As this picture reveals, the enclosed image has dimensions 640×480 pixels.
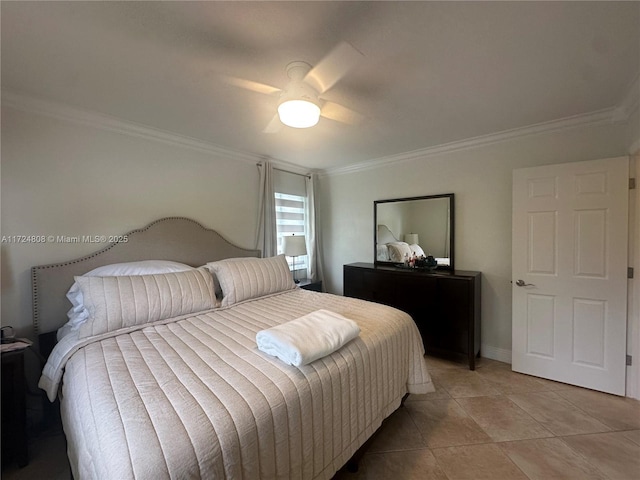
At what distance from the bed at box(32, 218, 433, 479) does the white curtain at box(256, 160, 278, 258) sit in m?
0.98

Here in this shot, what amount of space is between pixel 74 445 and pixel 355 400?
123 cm

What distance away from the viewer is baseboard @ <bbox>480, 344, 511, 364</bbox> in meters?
2.90

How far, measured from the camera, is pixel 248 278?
8.03ft

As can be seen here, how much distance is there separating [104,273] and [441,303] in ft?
10.1

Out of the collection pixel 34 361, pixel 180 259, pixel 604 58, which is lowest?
pixel 34 361

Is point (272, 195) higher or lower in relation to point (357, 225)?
higher

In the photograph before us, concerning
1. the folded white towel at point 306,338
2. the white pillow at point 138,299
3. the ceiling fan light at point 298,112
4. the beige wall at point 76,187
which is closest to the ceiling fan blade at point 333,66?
the ceiling fan light at point 298,112

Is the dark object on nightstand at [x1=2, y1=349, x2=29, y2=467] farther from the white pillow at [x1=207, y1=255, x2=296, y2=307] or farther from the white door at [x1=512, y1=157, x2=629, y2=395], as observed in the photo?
the white door at [x1=512, y1=157, x2=629, y2=395]

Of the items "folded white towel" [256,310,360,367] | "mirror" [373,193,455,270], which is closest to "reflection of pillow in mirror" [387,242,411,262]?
"mirror" [373,193,455,270]

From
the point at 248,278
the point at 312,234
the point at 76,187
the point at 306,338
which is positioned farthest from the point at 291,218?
the point at 306,338

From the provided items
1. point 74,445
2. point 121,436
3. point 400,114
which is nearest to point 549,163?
point 400,114

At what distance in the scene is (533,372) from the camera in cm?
261

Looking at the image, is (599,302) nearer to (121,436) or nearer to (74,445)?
(121,436)

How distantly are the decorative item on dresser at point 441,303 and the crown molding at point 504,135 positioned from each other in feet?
4.74
